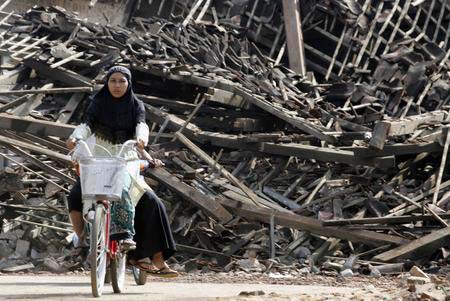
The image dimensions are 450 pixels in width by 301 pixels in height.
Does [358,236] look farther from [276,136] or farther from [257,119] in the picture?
[257,119]

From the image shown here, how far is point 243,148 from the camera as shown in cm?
1636

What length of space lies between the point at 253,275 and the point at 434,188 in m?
3.32

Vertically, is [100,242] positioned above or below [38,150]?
above

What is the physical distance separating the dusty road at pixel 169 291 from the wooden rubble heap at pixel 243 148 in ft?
7.92

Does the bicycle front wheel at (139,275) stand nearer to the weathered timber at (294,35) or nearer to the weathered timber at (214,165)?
the weathered timber at (214,165)

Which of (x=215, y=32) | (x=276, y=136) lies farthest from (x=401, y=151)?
(x=215, y=32)

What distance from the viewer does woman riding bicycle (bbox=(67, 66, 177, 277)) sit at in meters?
8.92

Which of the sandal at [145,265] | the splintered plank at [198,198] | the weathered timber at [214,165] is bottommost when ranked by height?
the splintered plank at [198,198]

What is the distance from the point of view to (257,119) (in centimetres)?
1784

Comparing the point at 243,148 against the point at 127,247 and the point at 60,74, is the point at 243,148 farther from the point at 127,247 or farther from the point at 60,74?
the point at 127,247

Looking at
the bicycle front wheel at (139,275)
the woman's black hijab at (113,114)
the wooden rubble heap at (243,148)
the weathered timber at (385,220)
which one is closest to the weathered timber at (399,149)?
the wooden rubble heap at (243,148)

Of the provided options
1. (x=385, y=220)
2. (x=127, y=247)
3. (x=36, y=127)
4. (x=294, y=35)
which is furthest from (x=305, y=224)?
(x=294, y=35)

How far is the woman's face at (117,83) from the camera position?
9.07 m

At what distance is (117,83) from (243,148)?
7.38 meters
